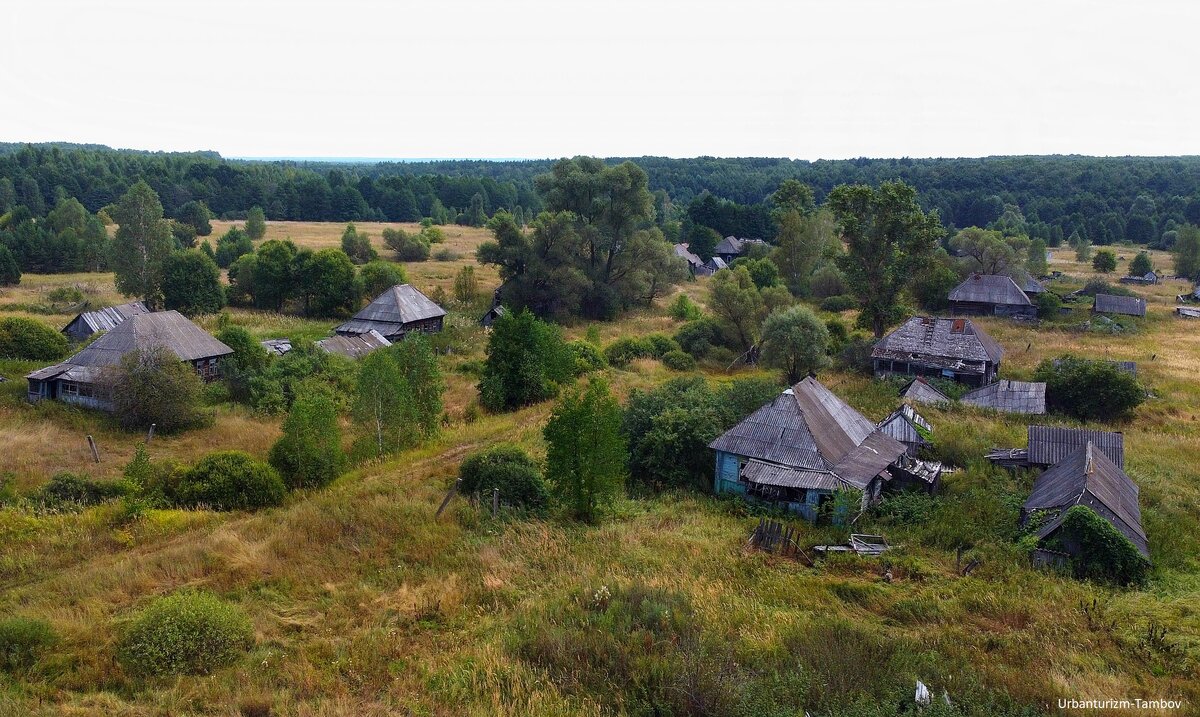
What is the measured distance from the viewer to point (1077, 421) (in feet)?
93.0

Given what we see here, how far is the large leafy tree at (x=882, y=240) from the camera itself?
130 ft

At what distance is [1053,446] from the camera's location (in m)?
22.2

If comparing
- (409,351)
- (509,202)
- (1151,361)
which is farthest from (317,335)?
(509,202)

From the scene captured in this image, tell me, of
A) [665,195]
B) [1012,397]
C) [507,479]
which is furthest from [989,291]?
[665,195]

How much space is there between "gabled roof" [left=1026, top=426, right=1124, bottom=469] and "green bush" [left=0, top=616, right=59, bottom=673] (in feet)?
77.0

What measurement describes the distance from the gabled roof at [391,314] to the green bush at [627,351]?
10.5 meters

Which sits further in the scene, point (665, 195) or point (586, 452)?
point (665, 195)

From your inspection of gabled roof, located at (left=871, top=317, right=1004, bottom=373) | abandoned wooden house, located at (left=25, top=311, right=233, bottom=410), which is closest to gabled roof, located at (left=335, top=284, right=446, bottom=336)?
abandoned wooden house, located at (left=25, top=311, right=233, bottom=410)

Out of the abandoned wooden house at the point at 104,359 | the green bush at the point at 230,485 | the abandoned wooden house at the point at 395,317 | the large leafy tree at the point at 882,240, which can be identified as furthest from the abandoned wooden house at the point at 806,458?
the abandoned wooden house at the point at 395,317

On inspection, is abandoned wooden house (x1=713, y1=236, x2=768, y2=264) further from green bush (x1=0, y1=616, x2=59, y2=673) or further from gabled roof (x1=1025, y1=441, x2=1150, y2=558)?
green bush (x1=0, y1=616, x2=59, y2=673)

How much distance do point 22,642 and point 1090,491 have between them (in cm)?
2045

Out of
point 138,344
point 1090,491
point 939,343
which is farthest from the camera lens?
point 939,343

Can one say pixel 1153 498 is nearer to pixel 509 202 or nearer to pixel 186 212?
pixel 186 212

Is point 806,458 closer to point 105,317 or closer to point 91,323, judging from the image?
point 91,323
